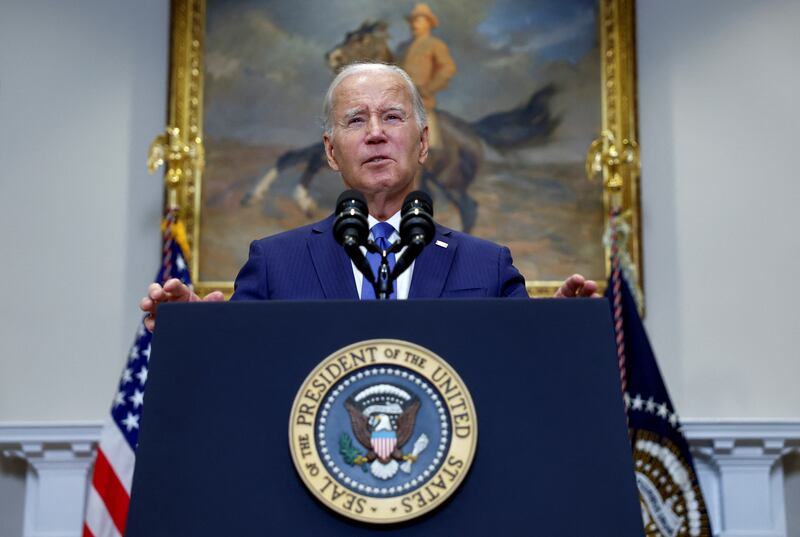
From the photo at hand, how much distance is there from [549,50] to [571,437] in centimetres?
467

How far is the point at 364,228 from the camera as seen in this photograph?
213 centimetres

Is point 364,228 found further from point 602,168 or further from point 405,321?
point 602,168

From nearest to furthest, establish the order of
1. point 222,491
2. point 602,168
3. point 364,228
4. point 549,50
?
point 222,491 < point 364,228 < point 602,168 < point 549,50

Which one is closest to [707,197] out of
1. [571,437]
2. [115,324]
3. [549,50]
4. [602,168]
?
[602,168]

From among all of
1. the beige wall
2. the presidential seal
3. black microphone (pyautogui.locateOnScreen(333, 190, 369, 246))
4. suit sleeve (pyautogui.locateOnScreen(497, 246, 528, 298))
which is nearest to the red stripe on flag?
the beige wall

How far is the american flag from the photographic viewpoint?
16.5 ft

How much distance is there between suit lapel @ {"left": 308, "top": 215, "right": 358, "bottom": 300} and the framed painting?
3.19 m

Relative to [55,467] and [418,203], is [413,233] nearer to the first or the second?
[418,203]

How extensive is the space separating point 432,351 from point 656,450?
3.74m

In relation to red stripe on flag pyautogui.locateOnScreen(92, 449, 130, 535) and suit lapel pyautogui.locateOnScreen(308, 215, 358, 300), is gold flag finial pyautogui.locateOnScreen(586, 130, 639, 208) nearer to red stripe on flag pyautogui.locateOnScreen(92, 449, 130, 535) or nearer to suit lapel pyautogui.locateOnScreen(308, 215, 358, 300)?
red stripe on flag pyautogui.locateOnScreen(92, 449, 130, 535)

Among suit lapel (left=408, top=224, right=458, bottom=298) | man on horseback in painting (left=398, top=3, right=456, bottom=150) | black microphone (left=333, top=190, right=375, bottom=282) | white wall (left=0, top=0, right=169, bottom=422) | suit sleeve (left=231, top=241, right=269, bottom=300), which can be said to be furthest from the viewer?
man on horseback in painting (left=398, top=3, right=456, bottom=150)

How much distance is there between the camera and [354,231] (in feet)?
6.88

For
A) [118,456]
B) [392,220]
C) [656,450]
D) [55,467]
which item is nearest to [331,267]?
[392,220]

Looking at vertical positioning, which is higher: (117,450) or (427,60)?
(427,60)
